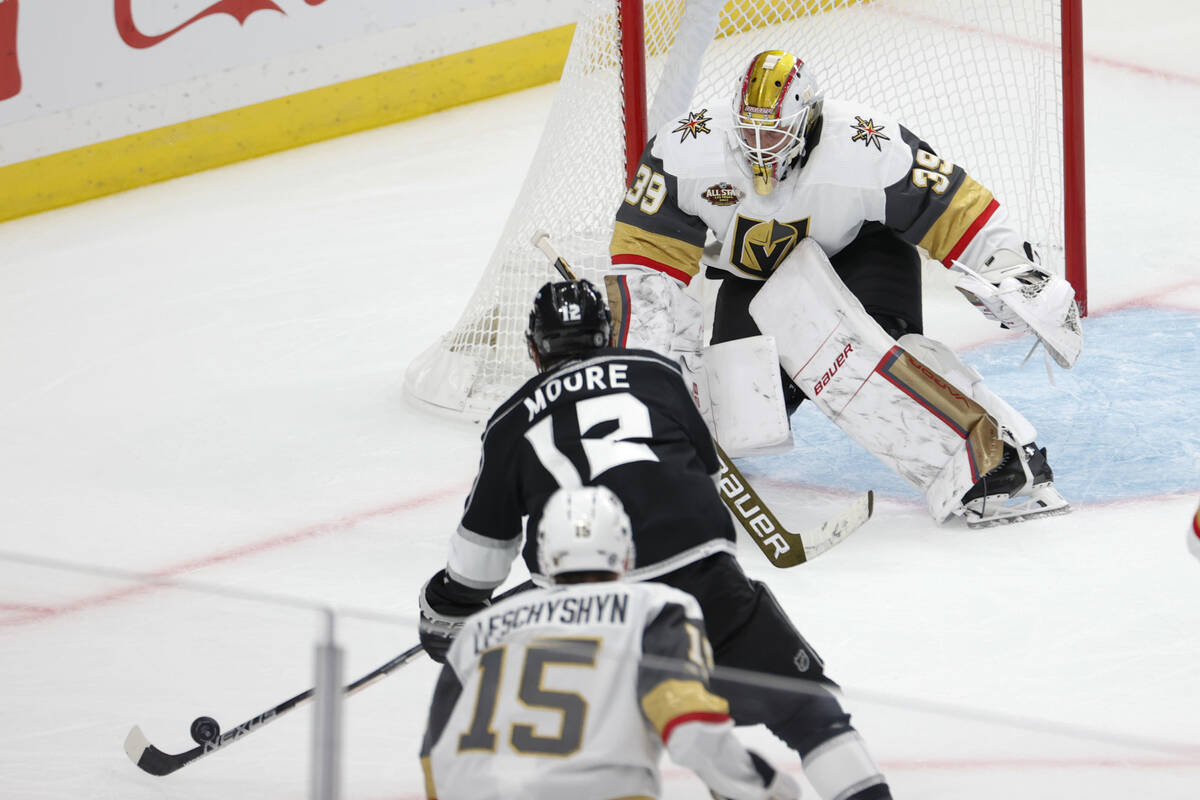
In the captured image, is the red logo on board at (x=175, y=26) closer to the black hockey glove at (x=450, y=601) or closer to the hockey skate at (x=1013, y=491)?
the hockey skate at (x=1013, y=491)

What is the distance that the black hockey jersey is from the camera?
2373mm

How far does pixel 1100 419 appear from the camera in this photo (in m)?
4.16

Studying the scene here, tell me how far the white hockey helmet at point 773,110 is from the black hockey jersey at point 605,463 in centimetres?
106

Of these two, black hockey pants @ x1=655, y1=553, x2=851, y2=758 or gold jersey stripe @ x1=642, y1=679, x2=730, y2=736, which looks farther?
black hockey pants @ x1=655, y1=553, x2=851, y2=758

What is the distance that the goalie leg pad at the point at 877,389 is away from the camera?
3.63 m

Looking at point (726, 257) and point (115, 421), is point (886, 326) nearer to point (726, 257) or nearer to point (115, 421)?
point (726, 257)

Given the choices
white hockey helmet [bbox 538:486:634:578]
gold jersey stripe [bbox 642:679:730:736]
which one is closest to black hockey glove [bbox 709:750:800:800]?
gold jersey stripe [bbox 642:679:730:736]

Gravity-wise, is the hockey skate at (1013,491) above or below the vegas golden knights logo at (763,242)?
below

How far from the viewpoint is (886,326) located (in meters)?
3.74

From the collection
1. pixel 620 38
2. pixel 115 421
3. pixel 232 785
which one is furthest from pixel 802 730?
pixel 115 421

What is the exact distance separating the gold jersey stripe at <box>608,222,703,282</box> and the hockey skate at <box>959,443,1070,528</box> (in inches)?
29.5

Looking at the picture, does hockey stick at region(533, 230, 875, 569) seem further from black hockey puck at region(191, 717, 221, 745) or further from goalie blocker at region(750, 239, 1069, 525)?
black hockey puck at region(191, 717, 221, 745)

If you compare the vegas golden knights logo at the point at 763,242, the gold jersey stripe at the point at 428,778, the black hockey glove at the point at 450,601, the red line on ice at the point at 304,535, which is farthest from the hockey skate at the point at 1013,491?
the gold jersey stripe at the point at 428,778

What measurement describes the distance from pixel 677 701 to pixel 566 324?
0.86 meters
